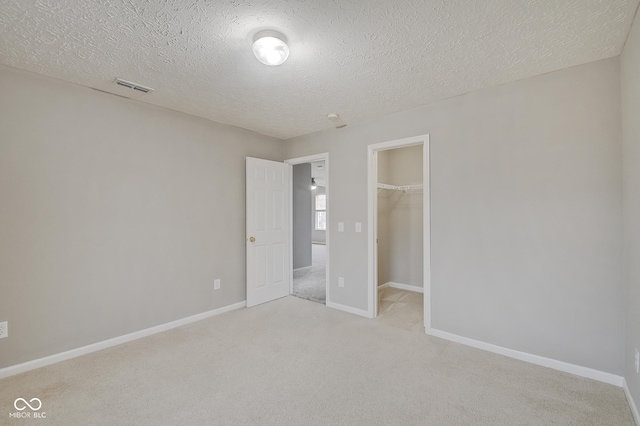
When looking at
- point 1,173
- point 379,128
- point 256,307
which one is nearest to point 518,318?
point 379,128

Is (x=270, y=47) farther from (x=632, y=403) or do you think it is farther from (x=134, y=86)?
(x=632, y=403)

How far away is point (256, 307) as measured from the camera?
3910 mm

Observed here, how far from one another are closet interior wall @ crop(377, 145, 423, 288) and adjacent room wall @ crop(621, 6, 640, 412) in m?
2.72

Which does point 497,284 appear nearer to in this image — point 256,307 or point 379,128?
point 379,128

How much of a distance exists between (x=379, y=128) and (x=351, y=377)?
2653mm

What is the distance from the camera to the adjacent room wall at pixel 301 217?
244 inches

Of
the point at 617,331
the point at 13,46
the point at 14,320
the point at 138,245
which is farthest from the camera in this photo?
the point at 138,245

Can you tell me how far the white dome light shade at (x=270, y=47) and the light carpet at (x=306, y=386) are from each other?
7.73 ft

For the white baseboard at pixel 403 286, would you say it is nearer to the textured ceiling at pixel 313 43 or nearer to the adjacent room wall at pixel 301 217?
the adjacent room wall at pixel 301 217

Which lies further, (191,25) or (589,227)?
(589,227)

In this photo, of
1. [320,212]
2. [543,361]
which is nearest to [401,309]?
[543,361]

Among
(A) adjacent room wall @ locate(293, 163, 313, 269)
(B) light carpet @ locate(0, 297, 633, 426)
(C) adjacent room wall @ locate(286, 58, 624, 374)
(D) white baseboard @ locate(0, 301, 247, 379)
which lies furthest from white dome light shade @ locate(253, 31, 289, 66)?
(A) adjacent room wall @ locate(293, 163, 313, 269)

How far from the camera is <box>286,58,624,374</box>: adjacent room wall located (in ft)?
7.18

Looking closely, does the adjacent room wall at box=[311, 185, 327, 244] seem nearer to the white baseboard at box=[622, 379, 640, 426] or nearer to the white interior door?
the white interior door
